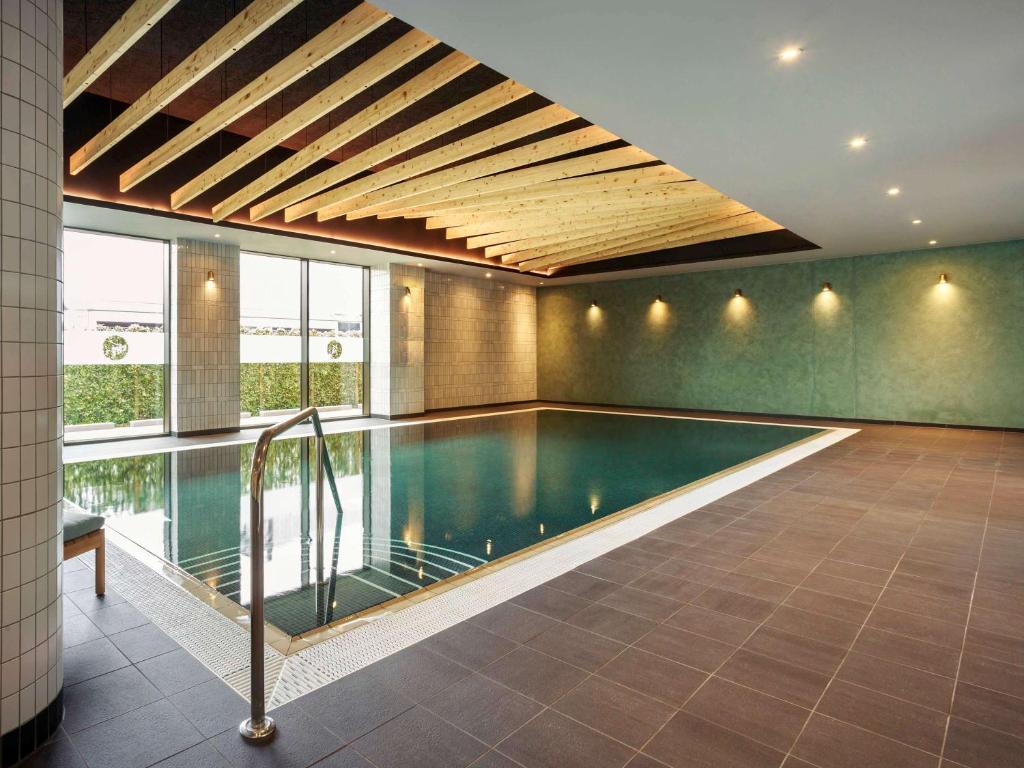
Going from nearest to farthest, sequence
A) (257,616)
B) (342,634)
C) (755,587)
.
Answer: (257,616)
(342,634)
(755,587)

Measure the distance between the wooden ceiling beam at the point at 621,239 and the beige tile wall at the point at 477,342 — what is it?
1.47 m

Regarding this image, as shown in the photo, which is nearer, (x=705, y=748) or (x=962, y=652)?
(x=705, y=748)

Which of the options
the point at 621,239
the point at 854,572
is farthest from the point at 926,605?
the point at 621,239

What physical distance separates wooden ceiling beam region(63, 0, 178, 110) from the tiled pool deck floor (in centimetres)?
301

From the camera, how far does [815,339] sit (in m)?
10.5

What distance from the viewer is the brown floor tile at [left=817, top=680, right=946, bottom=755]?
1797 mm

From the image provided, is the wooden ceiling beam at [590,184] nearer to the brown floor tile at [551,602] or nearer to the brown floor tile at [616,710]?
the brown floor tile at [551,602]

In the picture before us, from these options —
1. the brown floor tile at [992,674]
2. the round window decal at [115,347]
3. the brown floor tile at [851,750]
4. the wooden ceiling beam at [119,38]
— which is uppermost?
the wooden ceiling beam at [119,38]

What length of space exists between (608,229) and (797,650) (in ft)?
23.4

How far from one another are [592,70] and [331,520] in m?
3.43

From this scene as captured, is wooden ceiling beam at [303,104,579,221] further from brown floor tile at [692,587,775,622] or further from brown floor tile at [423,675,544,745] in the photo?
brown floor tile at [423,675,544,745]

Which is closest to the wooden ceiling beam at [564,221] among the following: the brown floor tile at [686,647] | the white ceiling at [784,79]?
the white ceiling at [784,79]

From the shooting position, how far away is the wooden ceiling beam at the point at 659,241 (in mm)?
8633

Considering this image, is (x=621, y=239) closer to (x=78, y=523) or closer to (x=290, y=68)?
(x=290, y=68)
